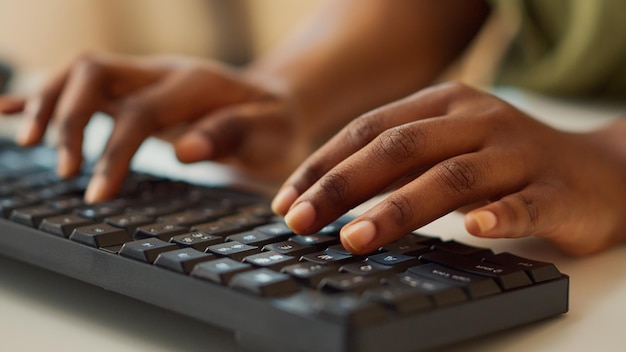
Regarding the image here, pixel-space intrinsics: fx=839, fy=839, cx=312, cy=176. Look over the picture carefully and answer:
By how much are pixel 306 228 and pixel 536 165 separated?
0.15m

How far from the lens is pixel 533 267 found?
0.41 metres

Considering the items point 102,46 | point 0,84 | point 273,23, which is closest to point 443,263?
point 0,84

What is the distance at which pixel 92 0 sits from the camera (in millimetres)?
2434

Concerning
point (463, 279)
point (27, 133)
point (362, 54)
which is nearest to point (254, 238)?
point (463, 279)

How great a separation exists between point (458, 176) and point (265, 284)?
16 centimetres

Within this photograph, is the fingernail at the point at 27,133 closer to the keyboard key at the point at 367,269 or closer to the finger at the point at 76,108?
the finger at the point at 76,108

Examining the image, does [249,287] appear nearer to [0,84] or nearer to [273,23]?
[0,84]

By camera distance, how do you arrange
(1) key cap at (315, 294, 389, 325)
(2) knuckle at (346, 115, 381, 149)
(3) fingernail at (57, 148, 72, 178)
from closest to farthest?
1. (1) key cap at (315, 294, 389, 325)
2. (2) knuckle at (346, 115, 381, 149)
3. (3) fingernail at (57, 148, 72, 178)

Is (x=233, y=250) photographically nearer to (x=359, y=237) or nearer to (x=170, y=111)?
(x=359, y=237)

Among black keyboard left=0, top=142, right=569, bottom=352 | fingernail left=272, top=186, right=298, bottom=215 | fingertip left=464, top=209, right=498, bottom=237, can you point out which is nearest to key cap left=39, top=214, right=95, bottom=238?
black keyboard left=0, top=142, right=569, bottom=352

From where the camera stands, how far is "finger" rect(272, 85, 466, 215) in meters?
0.52

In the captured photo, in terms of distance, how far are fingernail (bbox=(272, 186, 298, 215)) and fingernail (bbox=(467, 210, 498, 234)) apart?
0.12 m

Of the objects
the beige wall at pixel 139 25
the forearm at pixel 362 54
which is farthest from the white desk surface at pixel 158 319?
the beige wall at pixel 139 25

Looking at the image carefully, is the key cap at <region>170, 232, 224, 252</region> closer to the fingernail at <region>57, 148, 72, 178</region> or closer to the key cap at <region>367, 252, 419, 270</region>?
the key cap at <region>367, 252, 419, 270</region>
